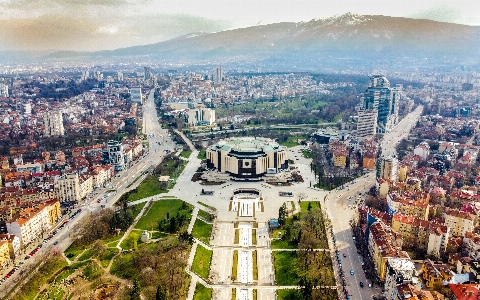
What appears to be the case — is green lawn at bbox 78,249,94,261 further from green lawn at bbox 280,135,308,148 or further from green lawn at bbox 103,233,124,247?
green lawn at bbox 280,135,308,148

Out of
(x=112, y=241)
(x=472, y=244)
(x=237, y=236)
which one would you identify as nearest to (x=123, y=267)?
(x=112, y=241)

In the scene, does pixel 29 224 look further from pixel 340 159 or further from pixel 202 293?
pixel 340 159

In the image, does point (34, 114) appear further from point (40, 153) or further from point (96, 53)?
point (96, 53)

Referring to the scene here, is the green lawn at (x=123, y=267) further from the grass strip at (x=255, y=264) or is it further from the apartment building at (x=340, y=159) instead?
the apartment building at (x=340, y=159)

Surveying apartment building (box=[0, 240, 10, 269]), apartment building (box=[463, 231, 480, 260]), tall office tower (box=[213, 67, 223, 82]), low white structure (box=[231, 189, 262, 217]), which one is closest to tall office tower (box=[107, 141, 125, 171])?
low white structure (box=[231, 189, 262, 217])

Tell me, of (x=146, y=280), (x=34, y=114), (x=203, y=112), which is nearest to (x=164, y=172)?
(x=146, y=280)
